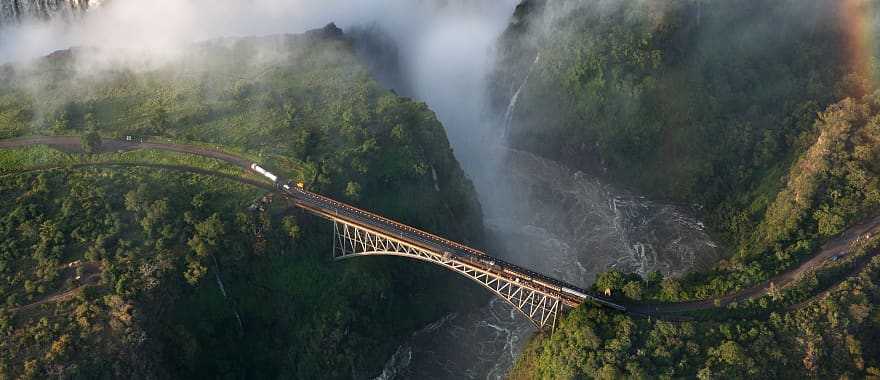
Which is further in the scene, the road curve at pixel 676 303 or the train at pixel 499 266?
the road curve at pixel 676 303

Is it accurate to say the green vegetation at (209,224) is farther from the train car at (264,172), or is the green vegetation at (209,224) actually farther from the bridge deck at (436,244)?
the bridge deck at (436,244)

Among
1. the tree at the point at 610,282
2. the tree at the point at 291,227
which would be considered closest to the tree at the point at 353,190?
the tree at the point at 291,227

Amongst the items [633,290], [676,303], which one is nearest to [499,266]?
[633,290]

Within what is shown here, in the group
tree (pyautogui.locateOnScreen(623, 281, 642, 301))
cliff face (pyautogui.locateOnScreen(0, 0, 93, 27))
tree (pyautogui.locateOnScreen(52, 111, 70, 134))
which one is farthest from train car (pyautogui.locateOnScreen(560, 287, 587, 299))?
cliff face (pyautogui.locateOnScreen(0, 0, 93, 27))

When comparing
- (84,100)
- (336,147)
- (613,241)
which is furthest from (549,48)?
(84,100)

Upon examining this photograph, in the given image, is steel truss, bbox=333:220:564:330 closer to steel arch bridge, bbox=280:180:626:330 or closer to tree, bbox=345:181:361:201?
steel arch bridge, bbox=280:180:626:330

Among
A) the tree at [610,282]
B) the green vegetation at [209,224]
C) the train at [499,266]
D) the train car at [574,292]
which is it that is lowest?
the green vegetation at [209,224]

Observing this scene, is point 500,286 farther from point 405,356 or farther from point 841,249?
point 841,249

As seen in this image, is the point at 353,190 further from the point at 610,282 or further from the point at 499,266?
the point at 610,282
